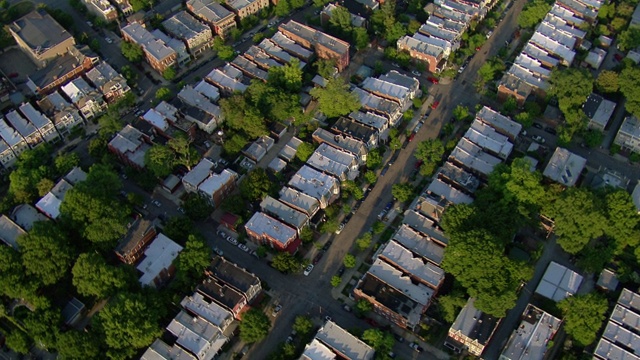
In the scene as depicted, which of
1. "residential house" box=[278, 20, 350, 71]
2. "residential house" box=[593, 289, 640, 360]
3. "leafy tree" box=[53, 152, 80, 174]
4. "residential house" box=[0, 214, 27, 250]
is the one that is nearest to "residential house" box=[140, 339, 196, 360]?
"residential house" box=[0, 214, 27, 250]

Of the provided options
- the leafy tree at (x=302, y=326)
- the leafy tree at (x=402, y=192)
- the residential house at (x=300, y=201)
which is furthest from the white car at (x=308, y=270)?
the leafy tree at (x=402, y=192)

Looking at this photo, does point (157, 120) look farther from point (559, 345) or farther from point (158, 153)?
point (559, 345)

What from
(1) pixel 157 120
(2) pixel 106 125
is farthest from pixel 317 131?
(2) pixel 106 125

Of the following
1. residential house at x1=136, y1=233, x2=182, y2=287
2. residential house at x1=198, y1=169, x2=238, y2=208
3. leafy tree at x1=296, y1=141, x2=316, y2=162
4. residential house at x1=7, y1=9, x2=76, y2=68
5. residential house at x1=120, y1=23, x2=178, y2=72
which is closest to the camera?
residential house at x1=136, y1=233, x2=182, y2=287

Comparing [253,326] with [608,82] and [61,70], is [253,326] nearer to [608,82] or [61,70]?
[61,70]

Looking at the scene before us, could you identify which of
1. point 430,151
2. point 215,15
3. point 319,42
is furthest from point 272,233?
point 215,15

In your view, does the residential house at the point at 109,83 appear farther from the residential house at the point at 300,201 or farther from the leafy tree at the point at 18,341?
the leafy tree at the point at 18,341

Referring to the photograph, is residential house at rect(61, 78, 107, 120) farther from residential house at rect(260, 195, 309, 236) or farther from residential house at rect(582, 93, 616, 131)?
residential house at rect(582, 93, 616, 131)
